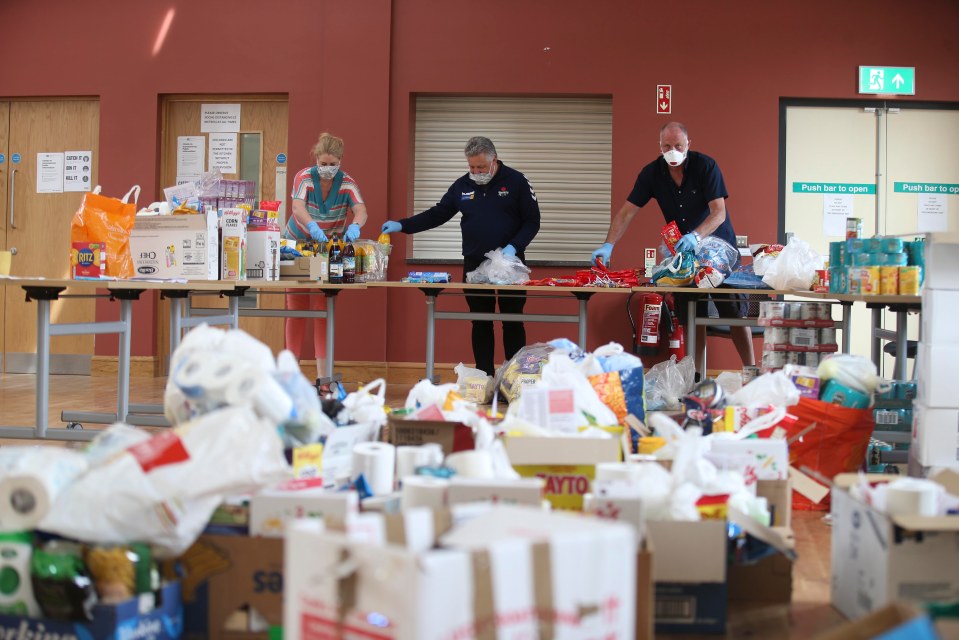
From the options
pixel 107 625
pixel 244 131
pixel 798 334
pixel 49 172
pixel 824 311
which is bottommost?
pixel 107 625

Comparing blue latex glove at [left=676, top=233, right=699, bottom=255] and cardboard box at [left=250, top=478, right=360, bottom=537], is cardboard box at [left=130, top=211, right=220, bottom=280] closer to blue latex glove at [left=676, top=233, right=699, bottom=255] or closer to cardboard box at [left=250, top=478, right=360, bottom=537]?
blue latex glove at [left=676, top=233, right=699, bottom=255]

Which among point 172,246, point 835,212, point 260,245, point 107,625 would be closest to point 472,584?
point 107,625

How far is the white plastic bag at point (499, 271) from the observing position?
5223mm

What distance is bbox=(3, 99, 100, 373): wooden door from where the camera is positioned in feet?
23.3

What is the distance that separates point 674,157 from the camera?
205 inches

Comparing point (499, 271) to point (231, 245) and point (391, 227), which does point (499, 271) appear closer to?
point (391, 227)

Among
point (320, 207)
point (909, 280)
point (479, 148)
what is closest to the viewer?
point (909, 280)

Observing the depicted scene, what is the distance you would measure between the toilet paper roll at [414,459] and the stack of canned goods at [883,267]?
7.41 ft

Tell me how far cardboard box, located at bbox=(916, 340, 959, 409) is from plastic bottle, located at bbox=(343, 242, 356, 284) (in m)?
3.03

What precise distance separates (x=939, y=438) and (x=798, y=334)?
1.50 meters

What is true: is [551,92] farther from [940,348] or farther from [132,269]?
[940,348]

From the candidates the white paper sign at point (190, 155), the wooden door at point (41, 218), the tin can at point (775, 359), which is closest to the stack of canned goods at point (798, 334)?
the tin can at point (775, 359)

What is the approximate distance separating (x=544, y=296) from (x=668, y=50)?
6.11 feet

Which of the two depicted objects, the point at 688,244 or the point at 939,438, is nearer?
the point at 939,438
